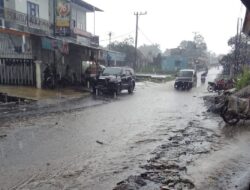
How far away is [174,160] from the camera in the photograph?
24.2 feet

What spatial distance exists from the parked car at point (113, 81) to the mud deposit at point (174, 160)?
12338 mm

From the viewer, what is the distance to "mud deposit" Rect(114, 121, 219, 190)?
19.2 feet

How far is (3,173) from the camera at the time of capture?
20.5 feet

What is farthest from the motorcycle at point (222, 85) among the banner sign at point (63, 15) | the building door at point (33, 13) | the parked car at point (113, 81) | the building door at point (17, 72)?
the building door at point (33, 13)

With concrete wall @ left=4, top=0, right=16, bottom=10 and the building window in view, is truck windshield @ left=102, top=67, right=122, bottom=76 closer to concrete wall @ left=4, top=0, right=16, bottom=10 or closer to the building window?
the building window

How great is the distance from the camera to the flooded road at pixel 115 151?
6.03 m

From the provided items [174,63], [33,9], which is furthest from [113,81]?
[174,63]

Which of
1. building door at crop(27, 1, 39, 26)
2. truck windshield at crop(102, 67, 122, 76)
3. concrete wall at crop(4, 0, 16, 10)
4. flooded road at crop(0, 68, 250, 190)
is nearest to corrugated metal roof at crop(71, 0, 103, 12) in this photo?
building door at crop(27, 1, 39, 26)

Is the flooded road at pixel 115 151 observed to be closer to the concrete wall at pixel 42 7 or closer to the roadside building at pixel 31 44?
the roadside building at pixel 31 44

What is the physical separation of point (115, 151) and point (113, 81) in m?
15.1

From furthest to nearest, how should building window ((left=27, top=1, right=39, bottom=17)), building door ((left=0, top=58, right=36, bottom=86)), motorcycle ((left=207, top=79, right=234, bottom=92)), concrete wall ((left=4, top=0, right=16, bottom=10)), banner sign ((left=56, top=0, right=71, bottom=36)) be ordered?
building window ((left=27, top=1, right=39, bottom=17))
concrete wall ((left=4, top=0, right=16, bottom=10))
motorcycle ((left=207, top=79, right=234, bottom=92))
banner sign ((left=56, top=0, right=71, bottom=36))
building door ((left=0, top=58, right=36, bottom=86))

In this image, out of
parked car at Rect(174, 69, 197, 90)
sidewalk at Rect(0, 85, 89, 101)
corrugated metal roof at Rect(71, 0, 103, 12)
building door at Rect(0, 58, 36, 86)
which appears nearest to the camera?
sidewalk at Rect(0, 85, 89, 101)

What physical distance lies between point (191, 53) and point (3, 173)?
93593 millimetres

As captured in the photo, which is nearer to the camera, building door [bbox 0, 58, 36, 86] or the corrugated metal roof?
building door [bbox 0, 58, 36, 86]
